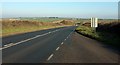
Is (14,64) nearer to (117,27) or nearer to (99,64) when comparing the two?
(99,64)

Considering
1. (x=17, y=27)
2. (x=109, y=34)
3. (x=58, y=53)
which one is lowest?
(x=17, y=27)

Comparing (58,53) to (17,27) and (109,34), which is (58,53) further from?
(17,27)

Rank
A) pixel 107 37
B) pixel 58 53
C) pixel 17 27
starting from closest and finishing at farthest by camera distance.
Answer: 1. pixel 58 53
2. pixel 107 37
3. pixel 17 27

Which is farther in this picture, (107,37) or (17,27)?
(17,27)

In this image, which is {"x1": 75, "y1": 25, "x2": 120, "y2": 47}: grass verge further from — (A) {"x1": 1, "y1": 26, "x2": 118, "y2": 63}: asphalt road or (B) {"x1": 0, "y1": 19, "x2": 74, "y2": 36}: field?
(B) {"x1": 0, "y1": 19, "x2": 74, "y2": 36}: field

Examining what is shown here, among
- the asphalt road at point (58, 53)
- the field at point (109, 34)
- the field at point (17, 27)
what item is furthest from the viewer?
the field at point (17, 27)

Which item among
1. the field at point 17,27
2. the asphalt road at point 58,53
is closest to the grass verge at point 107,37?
the asphalt road at point 58,53

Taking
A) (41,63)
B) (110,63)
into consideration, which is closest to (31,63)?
(41,63)

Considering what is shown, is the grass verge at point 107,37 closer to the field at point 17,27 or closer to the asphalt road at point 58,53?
the asphalt road at point 58,53

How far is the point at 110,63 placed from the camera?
42.0ft

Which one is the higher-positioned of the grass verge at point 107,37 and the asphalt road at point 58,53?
the asphalt road at point 58,53

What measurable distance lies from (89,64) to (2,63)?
3852mm

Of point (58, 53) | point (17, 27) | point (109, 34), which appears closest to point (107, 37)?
point (109, 34)

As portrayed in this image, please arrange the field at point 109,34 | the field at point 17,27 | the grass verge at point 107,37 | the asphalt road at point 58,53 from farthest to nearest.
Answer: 1. the field at point 17,27
2. the field at point 109,34
3. the grass verge at point 107,37
4. the asphalt road at point 58,53
